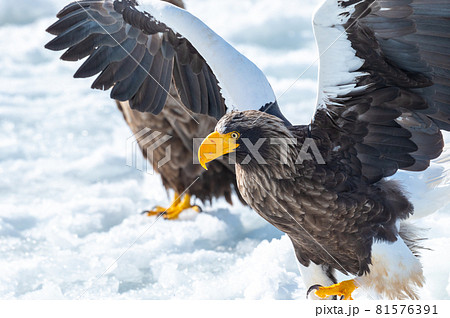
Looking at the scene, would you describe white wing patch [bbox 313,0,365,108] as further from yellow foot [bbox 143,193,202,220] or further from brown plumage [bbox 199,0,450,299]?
yellow foot [bbox 143,193,202,220]

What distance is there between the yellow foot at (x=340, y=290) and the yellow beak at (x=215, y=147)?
86 centimetres

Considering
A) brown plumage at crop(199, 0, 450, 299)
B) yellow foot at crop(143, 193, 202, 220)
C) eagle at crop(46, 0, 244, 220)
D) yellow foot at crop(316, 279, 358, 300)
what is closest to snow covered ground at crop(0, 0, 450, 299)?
yellow foot at crop(143, 193, 202, 220)

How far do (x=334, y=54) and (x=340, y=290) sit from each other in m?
1.14

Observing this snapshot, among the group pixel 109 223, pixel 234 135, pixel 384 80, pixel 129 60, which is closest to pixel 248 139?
pixel 234 135

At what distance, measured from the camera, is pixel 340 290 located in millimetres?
3105

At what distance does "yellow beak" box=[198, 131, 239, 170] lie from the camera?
106 inches

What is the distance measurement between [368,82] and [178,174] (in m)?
2.52

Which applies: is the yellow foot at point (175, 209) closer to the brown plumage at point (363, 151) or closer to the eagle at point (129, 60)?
the eagle at point (129, 60)

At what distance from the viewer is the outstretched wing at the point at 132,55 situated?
3.59 metres

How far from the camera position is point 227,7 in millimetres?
11766

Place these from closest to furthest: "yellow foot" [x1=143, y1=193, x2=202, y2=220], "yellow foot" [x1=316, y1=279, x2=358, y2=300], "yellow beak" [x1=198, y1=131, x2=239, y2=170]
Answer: "yellow beak" [x1=198, y1=131, x2=239, y2=170] < "yellow foot" [x1=316, y1=279, x2=358, y2=300] < "yellow foot" [x1=143, y1=193, x2=202, y2=220]

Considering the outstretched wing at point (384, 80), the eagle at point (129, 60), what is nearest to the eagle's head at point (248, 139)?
the outstretched wing at point (384, 80)

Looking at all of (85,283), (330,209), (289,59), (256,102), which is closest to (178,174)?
(85,283)

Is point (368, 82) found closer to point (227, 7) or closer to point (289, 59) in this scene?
point (289, 59)
